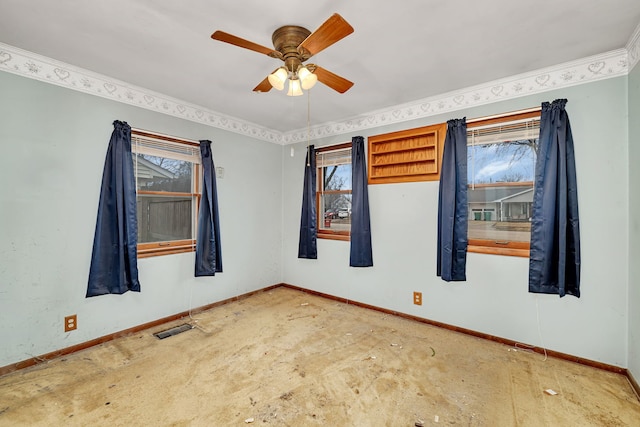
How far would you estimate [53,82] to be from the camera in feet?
7.97

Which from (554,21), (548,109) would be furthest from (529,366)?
(554,21)

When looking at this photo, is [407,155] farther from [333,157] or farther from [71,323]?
[71,323]

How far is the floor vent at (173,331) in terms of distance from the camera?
2898mm

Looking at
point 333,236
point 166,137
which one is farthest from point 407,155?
point 166,137

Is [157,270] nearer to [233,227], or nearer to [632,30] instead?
[233,227]

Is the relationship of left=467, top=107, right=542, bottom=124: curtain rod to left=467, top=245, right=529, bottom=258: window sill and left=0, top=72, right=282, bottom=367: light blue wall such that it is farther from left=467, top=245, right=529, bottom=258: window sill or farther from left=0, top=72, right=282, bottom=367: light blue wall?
left=0, top=72, right=282, bottom=367: light blue wall

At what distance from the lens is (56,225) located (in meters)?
2.47

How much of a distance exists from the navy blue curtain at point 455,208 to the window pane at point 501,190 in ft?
0.52

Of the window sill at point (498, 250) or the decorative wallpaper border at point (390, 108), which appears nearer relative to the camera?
the decorative wallpaper border at point (390, 108)

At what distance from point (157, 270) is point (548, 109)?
413 cm

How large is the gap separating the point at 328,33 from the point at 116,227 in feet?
8.46

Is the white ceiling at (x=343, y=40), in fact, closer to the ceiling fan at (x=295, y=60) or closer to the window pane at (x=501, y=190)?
the ceiling fan at (x=295, y=60)

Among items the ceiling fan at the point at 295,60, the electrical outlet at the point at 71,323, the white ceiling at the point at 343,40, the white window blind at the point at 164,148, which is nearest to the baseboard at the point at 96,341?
the electrical outlet at the point at 71,323

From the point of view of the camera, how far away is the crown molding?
1988mm
